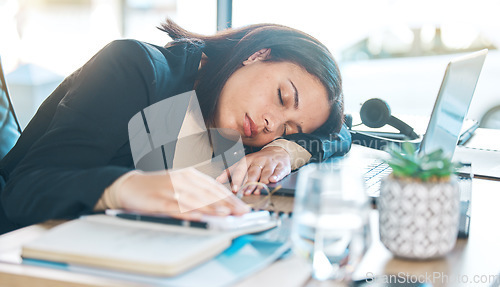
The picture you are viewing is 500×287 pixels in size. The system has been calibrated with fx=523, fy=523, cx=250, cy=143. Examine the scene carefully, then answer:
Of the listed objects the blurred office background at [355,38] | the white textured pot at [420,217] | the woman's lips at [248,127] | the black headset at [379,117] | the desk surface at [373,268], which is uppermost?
the white textured pot at [420,217]

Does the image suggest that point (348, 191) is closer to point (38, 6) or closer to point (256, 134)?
point (256, 134)

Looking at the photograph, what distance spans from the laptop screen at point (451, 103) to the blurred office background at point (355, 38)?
303 centimetres

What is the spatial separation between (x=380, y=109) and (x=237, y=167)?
751mm

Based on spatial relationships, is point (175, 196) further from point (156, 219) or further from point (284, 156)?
point (284, 156)

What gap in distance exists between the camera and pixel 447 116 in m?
1.03

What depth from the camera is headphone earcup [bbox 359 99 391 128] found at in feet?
5.35

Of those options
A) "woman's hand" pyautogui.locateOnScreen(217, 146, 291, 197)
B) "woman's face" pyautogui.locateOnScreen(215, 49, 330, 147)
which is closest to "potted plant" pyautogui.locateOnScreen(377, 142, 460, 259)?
"woman's hand" pyautogui.locateOnScreen(217, 146, 291, 197)

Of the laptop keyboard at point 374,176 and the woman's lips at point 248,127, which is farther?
the woman's lips at point 248,127

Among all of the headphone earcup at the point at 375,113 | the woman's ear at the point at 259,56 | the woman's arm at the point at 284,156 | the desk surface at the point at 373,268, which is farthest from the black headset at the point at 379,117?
the desk surface at the point at 373,268

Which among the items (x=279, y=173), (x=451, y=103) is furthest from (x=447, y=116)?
(x=279, y=173)

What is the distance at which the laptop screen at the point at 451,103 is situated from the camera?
915mm

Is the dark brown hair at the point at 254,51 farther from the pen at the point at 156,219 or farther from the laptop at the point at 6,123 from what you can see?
the pen at the point at 156,219

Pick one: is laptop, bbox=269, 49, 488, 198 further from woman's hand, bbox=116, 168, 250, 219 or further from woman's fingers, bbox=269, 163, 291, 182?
woman's hand, bbox=116, 168, 250, 219

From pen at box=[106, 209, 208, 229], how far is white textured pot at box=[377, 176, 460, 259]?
23 cm
